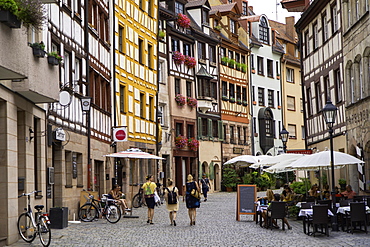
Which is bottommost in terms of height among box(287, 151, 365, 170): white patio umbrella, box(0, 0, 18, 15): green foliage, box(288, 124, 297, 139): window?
box(287, 151, 365, 170): white patio umbrella

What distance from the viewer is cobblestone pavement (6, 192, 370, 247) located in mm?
15789

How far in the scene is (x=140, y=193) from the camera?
34000 millimetres

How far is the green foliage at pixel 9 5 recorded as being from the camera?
13.1 m

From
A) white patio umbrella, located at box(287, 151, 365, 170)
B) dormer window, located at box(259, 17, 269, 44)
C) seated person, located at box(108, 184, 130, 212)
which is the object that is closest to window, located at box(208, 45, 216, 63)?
dormer window, located at box(259, 17, 269, 44)

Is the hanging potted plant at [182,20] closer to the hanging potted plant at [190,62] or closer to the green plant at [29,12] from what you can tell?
the hanging potted plant at [190,62]

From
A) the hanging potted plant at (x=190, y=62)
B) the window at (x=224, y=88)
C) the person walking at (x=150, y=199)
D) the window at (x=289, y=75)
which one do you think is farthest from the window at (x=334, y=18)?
the window at (x=289, y=75)

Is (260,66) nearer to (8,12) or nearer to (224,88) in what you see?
(224,88)

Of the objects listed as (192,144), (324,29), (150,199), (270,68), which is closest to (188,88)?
(192,144)

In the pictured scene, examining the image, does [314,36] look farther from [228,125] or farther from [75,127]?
[228,125]

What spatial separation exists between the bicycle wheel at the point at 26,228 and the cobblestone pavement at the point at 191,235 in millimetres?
183

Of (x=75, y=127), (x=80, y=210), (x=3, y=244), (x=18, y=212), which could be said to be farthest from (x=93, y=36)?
(x=3, y=244)

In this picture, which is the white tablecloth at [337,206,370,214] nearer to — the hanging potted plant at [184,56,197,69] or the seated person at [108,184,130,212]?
the seated person at [108,184,130,212]

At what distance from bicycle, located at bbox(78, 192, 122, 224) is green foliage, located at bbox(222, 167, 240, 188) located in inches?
1170

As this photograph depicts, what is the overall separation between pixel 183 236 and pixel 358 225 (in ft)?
16.2
